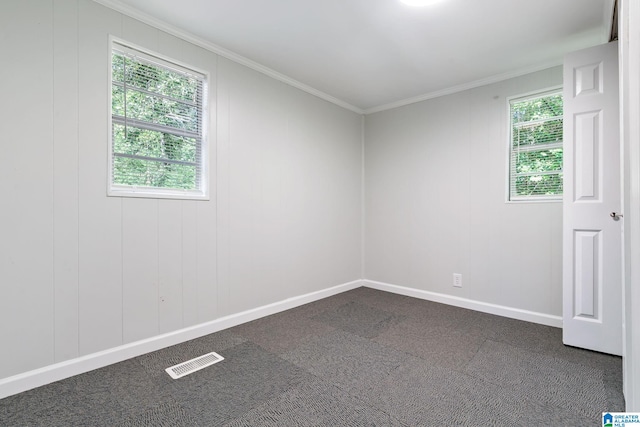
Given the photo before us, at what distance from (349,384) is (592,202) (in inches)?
86.7

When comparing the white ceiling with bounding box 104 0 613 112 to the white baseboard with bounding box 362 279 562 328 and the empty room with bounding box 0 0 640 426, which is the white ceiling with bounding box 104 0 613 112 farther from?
the white baseboard with bounding box 362 279 562 328

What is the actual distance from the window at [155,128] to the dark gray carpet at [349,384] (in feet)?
4.13

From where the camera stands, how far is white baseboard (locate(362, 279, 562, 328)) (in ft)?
9.51

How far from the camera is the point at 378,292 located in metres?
4.01

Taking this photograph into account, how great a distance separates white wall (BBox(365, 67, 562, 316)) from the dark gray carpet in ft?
2.10

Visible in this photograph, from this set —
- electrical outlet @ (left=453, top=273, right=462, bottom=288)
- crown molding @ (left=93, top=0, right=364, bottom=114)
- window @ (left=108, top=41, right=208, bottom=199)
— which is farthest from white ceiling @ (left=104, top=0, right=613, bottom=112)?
electrical outlet @ (left=453, top=273, right=462, bottom=288)

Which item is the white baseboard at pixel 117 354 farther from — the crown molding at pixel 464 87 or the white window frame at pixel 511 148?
the crown molding at pixel 464 87

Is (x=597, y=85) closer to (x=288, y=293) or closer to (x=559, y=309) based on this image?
(x=559, y=309)

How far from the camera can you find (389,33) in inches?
Answer: 96.4

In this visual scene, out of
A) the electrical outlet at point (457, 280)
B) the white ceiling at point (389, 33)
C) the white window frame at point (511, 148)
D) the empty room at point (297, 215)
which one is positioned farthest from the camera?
the electrical outlet at point (457, 280)

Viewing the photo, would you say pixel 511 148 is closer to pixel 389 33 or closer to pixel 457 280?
pixel 457 280

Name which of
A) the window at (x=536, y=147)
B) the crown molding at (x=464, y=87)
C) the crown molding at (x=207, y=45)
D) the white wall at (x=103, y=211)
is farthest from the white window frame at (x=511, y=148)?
the white wall at (x=103, y=211)

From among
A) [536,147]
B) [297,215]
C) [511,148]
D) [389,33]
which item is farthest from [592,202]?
[297,215]

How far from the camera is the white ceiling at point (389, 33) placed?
2.14m
